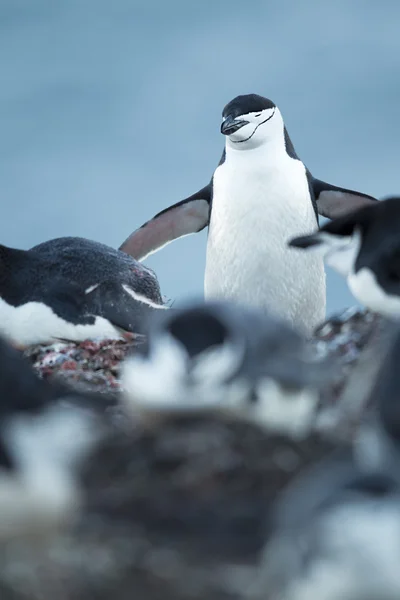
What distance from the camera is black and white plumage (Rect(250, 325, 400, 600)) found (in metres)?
2.37

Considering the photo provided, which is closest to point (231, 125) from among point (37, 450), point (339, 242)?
point (339, 242)

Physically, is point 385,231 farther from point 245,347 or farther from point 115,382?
point 115,382

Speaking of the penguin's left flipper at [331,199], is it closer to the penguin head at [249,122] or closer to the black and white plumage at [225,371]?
the penguin head at [249,122]

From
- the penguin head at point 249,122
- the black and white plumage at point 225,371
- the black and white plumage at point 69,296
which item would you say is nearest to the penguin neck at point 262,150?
the penguin head at point 249,122

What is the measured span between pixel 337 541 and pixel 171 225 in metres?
7.58

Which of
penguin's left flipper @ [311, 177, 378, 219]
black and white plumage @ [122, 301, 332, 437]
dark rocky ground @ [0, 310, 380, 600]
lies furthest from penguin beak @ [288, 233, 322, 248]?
penguin's left flipper @ [311, 177, 378, 219]

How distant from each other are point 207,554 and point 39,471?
0.52 metres

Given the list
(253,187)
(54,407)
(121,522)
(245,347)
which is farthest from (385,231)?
(253,187)

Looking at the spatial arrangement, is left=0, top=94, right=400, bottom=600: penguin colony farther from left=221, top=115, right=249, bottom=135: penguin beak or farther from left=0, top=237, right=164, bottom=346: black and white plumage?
left=221, top=115, right=249, bottom=135: penguin beak

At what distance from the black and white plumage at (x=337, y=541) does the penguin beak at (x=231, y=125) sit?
576 centimetres

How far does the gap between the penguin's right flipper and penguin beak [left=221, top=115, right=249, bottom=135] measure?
118 cm

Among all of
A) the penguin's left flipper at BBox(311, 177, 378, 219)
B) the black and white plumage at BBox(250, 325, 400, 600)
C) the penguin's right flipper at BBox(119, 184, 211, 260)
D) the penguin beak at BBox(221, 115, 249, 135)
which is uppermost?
the penguin beak at BBox(221, 115, 249, 135)

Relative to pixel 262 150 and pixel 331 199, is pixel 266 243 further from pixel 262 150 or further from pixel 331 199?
pixel 331 199

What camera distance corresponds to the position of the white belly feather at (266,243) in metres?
7.96
